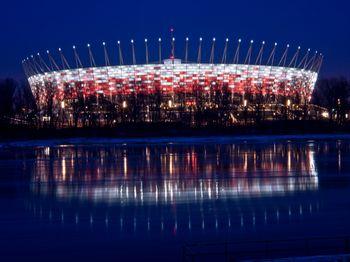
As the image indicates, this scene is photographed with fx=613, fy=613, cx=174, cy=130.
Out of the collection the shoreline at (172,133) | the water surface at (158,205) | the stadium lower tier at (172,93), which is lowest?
the water surface at (158,205)

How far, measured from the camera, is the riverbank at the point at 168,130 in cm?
4738

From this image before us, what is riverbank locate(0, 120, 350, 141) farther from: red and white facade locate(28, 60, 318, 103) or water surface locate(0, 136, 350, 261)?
red and white facade locate(28, 60, 318, 103)

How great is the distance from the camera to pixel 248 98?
235ft

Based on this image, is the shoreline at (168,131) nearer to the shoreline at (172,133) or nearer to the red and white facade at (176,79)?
the shoreline at (172,133)

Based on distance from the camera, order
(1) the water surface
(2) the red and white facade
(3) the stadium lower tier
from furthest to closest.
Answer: (2) the red and white facade < (3) the stadium lower tier < (1) the water surface

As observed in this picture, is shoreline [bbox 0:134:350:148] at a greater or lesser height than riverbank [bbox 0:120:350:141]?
lesser

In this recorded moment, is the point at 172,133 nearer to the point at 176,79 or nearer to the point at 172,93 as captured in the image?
the point at 172,93

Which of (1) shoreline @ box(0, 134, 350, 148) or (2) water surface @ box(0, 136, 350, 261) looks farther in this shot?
(1) shoreline @ box(0, 134, 350, 148)

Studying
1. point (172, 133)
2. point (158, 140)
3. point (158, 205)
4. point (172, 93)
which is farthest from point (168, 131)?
point (158, 205)

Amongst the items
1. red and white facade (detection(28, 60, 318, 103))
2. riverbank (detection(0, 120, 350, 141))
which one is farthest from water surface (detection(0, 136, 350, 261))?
red and white facade (detection(28, 60, 318, 103))

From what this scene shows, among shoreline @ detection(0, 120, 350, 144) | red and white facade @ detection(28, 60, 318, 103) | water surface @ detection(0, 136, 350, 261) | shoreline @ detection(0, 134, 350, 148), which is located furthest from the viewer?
red and white facade @ detection(28, 60, 318, 103)

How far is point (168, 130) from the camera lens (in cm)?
5059

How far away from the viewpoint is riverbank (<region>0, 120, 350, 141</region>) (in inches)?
1865

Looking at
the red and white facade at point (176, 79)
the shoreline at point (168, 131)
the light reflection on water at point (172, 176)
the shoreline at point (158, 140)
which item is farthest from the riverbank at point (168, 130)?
the red and white facade at point (176, 79)
